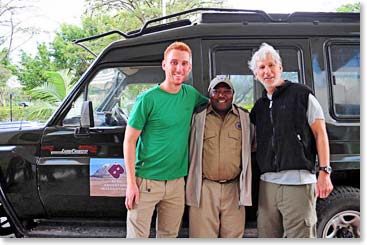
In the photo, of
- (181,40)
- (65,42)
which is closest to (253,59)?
(181,40)

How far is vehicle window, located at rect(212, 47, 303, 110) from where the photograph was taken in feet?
6.73

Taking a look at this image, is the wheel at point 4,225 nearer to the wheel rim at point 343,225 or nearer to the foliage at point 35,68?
the foliage at point 35,68

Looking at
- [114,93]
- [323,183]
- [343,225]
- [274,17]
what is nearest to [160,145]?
[114,93]

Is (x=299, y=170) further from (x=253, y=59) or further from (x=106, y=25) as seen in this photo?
(x=106, y=25)

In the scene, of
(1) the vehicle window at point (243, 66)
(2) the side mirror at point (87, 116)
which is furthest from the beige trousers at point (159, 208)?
(1) the vehicle window at point (243, 66)

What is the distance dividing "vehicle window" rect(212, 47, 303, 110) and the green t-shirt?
1.17ft

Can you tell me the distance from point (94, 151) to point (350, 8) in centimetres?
173

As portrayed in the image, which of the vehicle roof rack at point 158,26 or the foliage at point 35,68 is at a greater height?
the vehicle roof rack at point 158,26

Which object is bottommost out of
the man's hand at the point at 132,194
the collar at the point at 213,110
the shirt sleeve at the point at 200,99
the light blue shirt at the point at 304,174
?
the man's hand at the point at 132,194

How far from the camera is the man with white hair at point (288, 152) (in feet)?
5.50

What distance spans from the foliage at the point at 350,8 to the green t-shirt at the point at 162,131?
3.61 feet

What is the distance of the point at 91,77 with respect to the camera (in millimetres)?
2203

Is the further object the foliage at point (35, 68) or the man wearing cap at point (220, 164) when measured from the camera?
the foliage at point (35, 68)

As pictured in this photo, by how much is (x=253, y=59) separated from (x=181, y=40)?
1.42 feet
